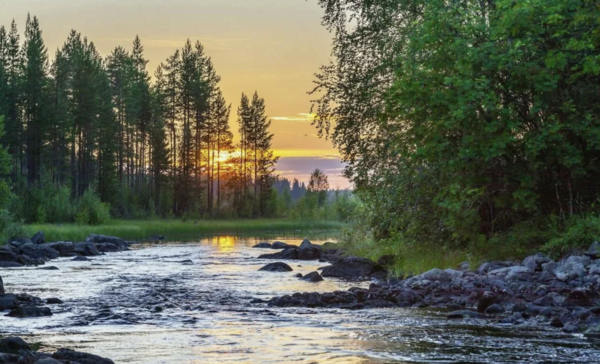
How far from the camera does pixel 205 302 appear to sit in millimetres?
17672

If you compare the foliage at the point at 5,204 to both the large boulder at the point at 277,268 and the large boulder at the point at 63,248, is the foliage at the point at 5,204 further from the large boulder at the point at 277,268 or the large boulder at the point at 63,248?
the large boulder at the point at 277,268

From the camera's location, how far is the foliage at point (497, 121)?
60.8 ft

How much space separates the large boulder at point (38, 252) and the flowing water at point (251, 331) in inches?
442

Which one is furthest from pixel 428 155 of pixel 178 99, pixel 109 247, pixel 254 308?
pixel 178 99

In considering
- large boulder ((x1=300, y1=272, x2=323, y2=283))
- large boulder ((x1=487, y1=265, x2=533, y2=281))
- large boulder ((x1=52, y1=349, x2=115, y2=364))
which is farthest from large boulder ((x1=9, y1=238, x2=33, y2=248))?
large boulder ((x1=52, y1=349, x2=115, y2=364))

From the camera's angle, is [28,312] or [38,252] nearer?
[28,312]

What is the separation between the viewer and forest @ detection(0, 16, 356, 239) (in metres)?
71.6

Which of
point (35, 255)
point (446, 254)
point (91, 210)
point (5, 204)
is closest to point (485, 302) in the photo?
point (446, 254)

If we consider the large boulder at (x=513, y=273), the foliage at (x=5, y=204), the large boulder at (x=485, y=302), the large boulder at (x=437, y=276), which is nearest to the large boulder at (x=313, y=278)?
the large boulder at (x=437, y=276)

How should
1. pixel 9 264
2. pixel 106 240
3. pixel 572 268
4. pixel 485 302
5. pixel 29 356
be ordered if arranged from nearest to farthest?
pixel 29 356 < pixel 485 302 < pixel 572 268 < pixel 9 264 < pixel 106 240

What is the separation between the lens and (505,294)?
52.1ft

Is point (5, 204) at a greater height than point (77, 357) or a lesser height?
greater

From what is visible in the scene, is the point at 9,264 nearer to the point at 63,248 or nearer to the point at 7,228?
the point at 63,248

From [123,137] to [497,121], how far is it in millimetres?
75764
